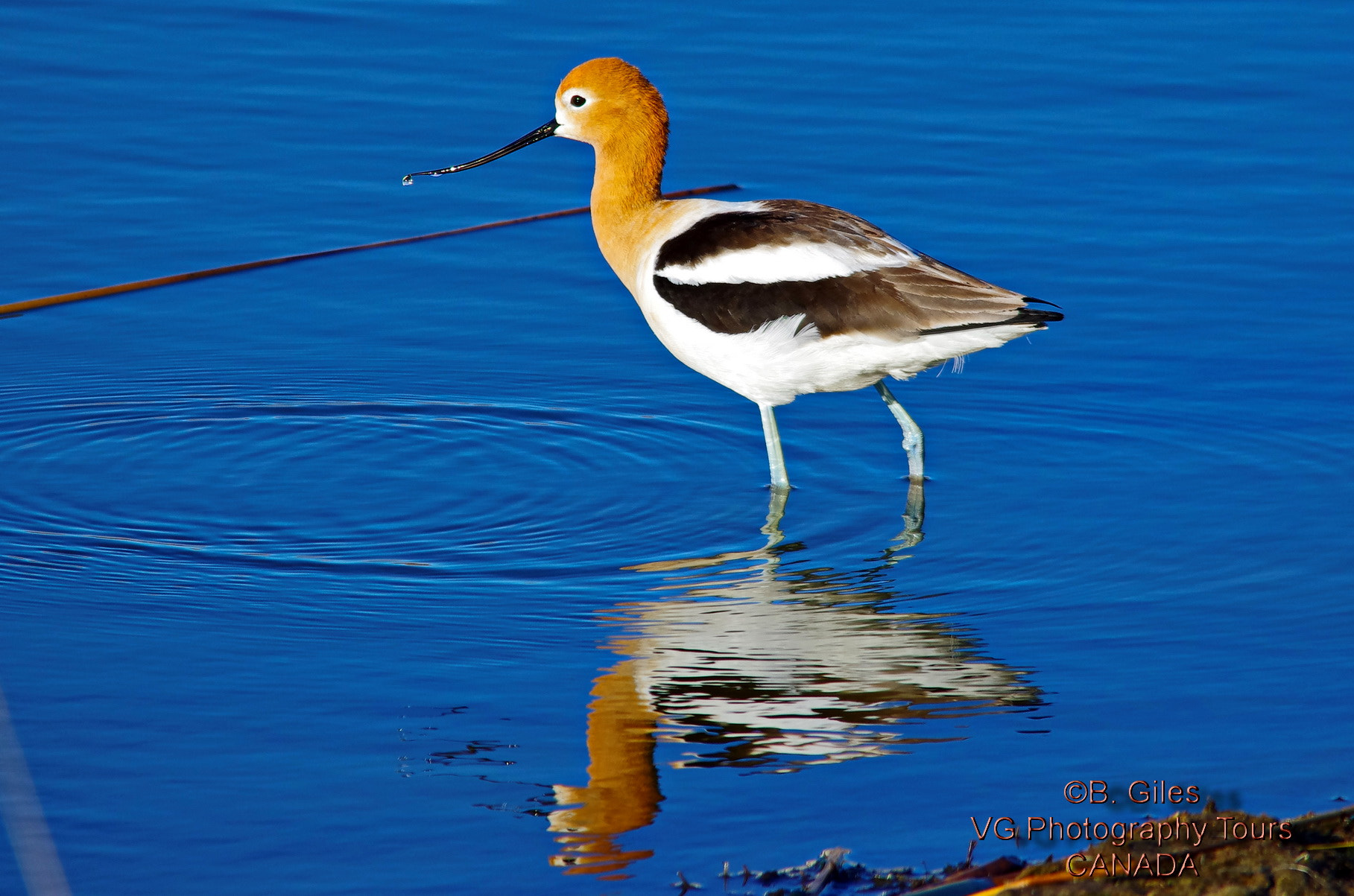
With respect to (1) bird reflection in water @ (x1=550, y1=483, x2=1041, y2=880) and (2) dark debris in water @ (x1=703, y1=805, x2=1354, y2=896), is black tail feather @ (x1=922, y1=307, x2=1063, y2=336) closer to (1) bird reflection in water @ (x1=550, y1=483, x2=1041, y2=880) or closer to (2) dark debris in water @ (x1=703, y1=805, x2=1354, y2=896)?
(1) bird reflection in water @ (x1=550, y1=483, x2=1041, y2=880)

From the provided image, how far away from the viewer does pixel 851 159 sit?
415 inches

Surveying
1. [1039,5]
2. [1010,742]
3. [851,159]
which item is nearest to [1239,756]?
[1010,742]

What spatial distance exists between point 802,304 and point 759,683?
207 cm

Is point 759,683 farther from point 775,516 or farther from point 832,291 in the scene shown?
point 832,291

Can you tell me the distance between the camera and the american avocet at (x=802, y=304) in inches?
270

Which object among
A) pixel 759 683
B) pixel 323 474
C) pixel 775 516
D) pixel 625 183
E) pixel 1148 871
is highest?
pixel 625 183

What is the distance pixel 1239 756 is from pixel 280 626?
2.96 m

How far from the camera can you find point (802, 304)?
6.97 m

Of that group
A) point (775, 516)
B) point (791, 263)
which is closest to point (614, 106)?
point (791, 263)

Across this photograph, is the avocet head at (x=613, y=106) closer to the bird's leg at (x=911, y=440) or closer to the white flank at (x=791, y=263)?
the white flank at (x=791, y=263)

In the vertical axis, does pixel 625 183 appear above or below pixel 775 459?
above

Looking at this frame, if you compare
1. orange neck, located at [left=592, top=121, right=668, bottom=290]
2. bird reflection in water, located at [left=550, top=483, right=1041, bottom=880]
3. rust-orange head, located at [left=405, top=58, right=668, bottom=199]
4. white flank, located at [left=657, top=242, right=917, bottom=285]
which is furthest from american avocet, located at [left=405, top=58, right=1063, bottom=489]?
bird reflection in water, located at [left=550, top=483, right=1041, bottom=880]

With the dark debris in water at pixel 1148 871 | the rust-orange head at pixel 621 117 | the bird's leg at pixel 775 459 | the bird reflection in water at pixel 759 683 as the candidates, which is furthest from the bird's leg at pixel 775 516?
the dark debris in water at pixel 1148 871

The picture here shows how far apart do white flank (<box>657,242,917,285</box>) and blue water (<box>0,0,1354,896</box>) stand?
0.87 meters
